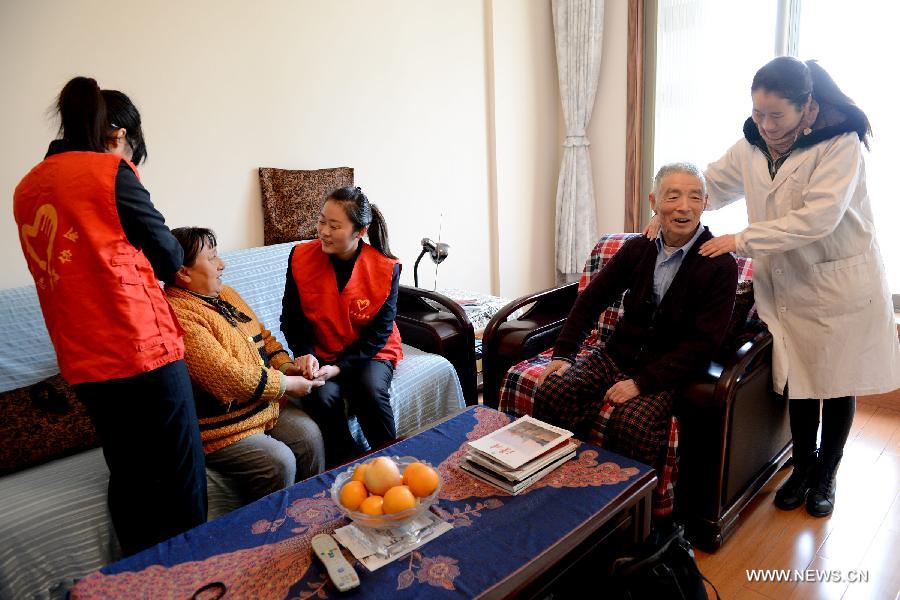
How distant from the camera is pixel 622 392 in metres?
1.96

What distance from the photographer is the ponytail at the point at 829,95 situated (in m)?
1.85

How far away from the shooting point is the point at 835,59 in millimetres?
3100

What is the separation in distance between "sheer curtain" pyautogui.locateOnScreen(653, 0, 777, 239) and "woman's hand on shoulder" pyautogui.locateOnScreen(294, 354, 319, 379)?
2.35 meters

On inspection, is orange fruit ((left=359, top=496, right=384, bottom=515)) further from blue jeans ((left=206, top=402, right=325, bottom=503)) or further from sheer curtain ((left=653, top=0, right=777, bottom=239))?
sheer curtain ((left=653, top=0, right=777, bottom=239))

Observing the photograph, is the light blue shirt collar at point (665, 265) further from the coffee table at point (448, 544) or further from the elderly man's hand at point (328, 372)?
the elderly man's hand at point (328, 372)

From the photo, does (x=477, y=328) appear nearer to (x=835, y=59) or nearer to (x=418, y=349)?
(x=418, y=349)

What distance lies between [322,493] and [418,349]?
125 centimetres

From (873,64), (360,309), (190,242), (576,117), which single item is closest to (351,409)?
(360,309)

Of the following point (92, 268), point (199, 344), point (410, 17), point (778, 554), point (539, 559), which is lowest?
point (778, 554)

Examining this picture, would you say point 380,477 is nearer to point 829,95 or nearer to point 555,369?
point 555,369

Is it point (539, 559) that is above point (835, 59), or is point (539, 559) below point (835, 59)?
below

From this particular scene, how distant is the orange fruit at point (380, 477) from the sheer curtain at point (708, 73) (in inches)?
106

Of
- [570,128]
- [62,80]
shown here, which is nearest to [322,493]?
[62,80]

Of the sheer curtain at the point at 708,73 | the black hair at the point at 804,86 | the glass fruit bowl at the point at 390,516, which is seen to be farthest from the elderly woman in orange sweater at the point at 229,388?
the sheer curtain at the point at 708,73
